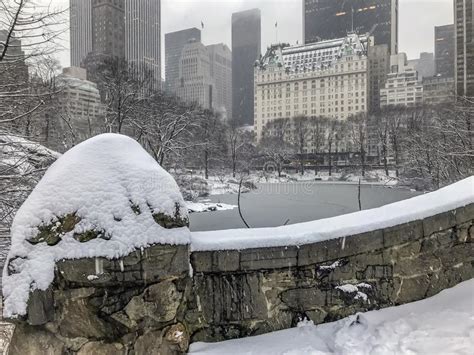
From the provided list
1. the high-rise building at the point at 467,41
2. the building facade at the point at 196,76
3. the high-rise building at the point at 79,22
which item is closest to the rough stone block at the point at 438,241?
the high-rise building at the point at 79,22

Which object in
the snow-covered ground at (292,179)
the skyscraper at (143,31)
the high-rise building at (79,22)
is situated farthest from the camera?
the skyscraper at (143,31)

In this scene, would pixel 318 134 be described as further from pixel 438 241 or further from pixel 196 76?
pixel 196 76

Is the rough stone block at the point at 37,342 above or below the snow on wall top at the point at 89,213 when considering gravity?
below

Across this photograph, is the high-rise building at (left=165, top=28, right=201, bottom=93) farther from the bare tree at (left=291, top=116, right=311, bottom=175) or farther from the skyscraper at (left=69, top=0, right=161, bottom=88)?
the bare tree at (left=291, top=116, right=311, bottom=175)

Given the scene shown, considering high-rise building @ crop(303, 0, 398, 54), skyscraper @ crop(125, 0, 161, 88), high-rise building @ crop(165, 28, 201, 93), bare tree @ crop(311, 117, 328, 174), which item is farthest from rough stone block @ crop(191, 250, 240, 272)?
high-rise building @ crop(303, 0, 398, 54)

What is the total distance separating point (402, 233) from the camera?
3.36 meters

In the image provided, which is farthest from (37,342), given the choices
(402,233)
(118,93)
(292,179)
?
(292,179)

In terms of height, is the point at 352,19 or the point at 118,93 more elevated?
the point at 352,19

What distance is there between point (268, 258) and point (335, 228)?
64 centimetres

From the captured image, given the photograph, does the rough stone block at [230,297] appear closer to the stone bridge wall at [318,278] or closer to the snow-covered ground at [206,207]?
the stone bridge wall at [318,278]

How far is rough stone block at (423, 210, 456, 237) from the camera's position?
3.45 meters

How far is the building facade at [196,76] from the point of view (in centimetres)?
14812

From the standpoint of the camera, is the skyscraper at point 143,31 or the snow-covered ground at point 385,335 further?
the skyscraper at point 143,31

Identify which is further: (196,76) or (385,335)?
(196,76)
